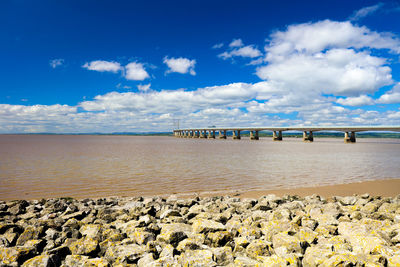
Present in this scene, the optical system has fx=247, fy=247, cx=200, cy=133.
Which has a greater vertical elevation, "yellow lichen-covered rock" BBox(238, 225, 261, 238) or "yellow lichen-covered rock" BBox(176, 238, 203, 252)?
"yellow lichen-covered rock" BBox(176, 238, 203, 252)

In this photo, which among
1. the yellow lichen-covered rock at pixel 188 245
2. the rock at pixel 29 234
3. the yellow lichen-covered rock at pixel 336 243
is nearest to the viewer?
the yellow lichen-covered rock at pixel 336 243

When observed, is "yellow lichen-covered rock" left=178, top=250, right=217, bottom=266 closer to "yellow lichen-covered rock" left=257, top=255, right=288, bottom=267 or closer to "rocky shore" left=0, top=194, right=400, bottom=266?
"rocky shore" left=0, top=194, right=400, bottom=266

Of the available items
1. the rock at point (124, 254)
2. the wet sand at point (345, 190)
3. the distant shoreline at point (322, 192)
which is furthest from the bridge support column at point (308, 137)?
the rock at point (124, 254)

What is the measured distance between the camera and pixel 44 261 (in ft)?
14.9

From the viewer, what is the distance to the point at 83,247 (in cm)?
521

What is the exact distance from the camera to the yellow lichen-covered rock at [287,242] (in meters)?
5.07

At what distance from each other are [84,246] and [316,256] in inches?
182

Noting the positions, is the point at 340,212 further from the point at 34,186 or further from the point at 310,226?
the point at 34,186

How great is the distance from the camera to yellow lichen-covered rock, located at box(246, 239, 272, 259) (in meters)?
4.95

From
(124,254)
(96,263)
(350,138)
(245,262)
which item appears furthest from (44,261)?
(350,138)

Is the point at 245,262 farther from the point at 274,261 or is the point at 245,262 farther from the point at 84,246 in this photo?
the point at 84,246

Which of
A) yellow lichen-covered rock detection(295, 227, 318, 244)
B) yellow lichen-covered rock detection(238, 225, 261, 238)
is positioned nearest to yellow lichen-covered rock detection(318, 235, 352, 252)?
yellow lichen-covered rock detection(295, 227, 318, 244)

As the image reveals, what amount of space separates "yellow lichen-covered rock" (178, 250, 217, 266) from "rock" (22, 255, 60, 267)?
7.73 ft

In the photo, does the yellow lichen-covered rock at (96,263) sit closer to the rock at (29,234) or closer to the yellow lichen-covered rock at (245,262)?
the rock at (29,234)
